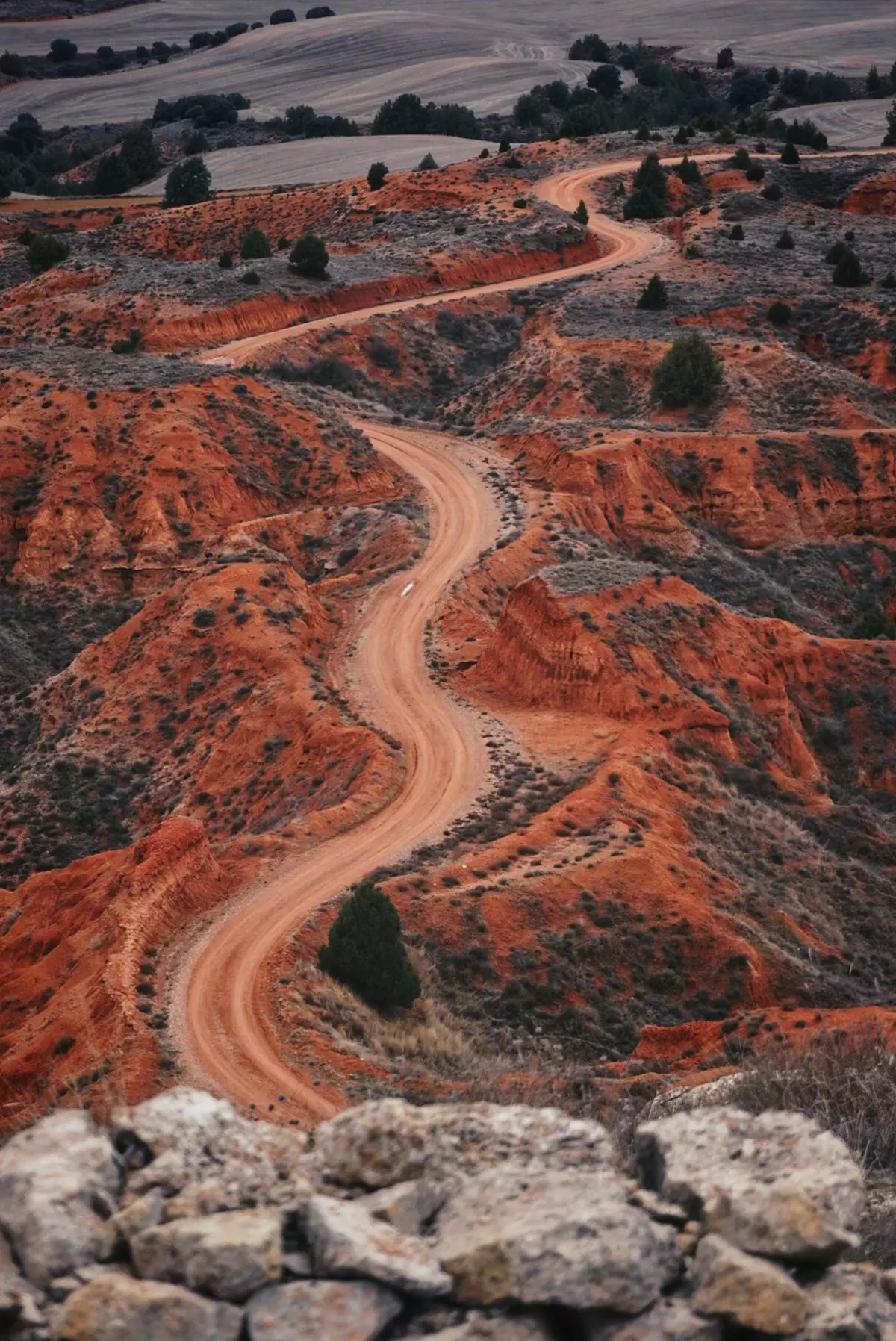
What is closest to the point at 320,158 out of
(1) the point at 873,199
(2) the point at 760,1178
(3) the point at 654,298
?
(1) the point at 873,199

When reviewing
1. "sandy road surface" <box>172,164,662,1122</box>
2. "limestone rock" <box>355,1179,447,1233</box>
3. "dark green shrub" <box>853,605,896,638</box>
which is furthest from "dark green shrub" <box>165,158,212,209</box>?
"limestone rock" <box>355,1179,447,1233</box>

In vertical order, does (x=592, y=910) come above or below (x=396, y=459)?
below

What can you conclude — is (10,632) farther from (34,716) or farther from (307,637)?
(307,637)

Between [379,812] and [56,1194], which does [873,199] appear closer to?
[379,812]

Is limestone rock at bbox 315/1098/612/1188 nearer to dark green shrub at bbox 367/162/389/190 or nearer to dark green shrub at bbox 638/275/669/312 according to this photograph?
dark green shrub at bbox 638/275/669/312

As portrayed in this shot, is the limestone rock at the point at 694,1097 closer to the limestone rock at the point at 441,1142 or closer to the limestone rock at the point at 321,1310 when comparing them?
the limestone rock at the point at 441,1142

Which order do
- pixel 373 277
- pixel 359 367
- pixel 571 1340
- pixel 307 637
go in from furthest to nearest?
pixel 373 277 → pixel 359 367 → pixel 307 637 → pixel 571 1340

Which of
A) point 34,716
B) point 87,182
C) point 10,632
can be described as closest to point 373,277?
point 10,632

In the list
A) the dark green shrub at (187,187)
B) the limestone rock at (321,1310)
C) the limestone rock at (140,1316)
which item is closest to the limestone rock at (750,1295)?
the limestone rock at (321,1310)
